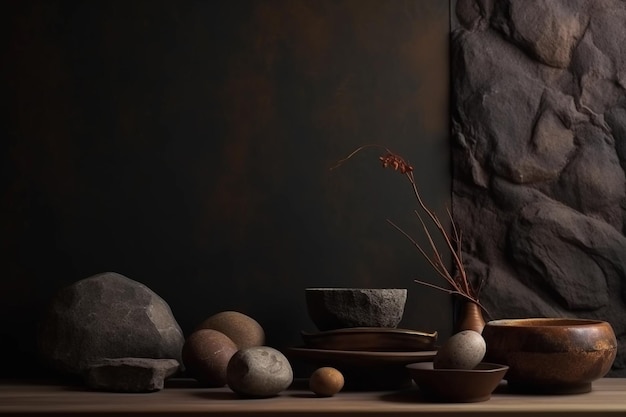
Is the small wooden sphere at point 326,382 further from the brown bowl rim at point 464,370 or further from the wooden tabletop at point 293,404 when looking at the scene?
the brown bowl rim at point 464,370

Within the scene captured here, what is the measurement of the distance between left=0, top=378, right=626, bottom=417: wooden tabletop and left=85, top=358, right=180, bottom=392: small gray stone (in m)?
0.02

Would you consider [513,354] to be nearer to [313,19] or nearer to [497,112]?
[497,112]

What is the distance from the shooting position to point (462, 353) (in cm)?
170

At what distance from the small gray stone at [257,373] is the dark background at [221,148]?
1.48 ft

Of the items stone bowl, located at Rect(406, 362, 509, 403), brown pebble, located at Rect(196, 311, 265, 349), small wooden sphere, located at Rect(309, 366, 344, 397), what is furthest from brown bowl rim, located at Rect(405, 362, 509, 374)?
brown pebble, located at Rect(196, 311, 265, 349)

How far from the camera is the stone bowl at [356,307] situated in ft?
6.45

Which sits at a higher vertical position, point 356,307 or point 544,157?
point 544,157

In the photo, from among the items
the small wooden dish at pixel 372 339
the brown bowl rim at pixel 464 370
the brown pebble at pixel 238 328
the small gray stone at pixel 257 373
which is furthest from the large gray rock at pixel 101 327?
the brown bowl rim at pixel 464 370

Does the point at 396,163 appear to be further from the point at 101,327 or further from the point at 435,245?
the point at 101,327

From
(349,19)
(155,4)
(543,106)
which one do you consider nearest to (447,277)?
(543,106)

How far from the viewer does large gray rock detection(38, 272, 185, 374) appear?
199 centimetres

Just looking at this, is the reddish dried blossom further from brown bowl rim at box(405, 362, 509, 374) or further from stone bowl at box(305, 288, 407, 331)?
brown bowl rim at box(405, 362, 509, 374)

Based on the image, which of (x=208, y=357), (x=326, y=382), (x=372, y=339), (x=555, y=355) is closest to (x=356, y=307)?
(x=372, y=339)

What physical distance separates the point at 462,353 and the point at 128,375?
74 cm
